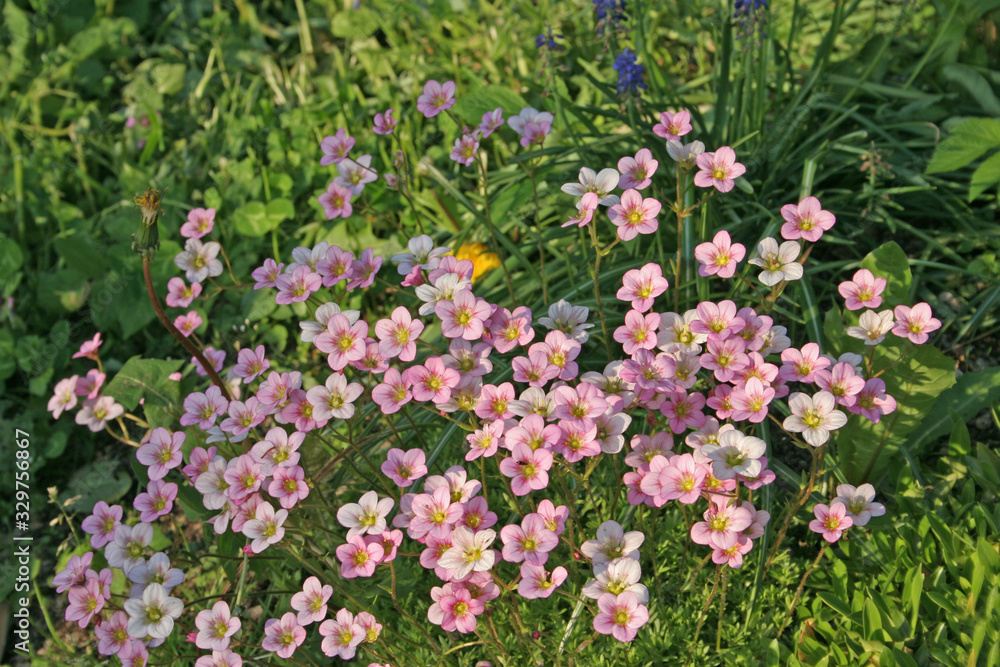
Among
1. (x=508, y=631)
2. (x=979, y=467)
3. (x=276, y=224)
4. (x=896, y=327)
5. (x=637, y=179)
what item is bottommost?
(x=508, y=631)

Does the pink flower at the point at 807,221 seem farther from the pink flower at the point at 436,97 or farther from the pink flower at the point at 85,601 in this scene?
the pink flower at the point at 85,601

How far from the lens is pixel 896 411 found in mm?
1986

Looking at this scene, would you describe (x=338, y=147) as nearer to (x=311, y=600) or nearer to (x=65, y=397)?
(x=65, y=397)

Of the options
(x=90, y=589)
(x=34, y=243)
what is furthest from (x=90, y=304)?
(x=90, y=589)

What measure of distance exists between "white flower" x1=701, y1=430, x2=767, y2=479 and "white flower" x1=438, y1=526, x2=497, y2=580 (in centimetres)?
44

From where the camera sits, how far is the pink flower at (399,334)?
1671 mm

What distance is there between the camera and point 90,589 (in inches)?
66.8

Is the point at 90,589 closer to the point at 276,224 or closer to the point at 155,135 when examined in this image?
the point at 276,224

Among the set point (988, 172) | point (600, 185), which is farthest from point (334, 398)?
point (988, 172)

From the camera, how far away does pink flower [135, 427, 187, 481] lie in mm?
1774

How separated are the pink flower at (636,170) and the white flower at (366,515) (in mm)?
891

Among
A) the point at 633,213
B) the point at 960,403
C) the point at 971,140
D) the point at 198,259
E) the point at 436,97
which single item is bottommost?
the point at 960,403

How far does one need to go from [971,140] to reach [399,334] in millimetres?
1843

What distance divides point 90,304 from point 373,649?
6.46 ft
